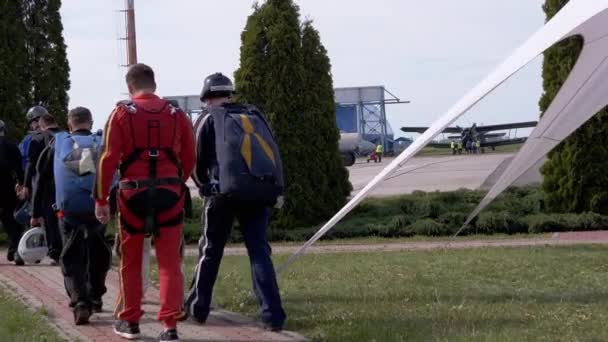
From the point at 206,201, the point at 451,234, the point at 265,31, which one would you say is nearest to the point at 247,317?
the point at 206,201

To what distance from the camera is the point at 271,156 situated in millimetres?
6586

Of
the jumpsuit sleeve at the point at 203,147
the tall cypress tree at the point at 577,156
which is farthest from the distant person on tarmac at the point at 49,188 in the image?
the tall cypress tree at the point at 577,156

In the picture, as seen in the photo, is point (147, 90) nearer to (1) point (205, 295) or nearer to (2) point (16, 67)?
(1) point (205, 295)

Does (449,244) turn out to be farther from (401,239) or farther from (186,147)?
(186,147)

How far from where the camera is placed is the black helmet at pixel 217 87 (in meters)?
6.84

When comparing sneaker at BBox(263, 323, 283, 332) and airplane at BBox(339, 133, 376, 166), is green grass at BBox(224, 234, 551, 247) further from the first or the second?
airplane at BBox(339, 133, 376, 166)

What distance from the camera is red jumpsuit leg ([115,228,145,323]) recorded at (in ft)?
20.5

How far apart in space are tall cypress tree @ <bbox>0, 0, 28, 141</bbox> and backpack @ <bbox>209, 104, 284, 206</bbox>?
10.2 m

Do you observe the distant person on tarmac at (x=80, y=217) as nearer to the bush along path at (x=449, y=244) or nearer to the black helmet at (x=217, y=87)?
the black helmet at (x=217, y=87)

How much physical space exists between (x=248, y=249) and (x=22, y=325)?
175cm

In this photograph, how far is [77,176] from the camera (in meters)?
7.26

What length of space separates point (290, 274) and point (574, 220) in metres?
7.29

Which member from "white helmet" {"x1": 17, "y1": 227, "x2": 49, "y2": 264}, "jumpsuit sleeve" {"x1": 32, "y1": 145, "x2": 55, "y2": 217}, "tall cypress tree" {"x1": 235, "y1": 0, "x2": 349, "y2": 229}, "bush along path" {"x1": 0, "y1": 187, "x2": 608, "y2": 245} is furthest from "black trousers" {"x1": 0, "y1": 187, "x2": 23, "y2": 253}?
"tall cypress tree" {"x1": 235, "y1": 0, "x2": 349, "y2": 229}

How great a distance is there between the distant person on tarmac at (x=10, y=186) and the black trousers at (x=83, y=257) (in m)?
3.96
